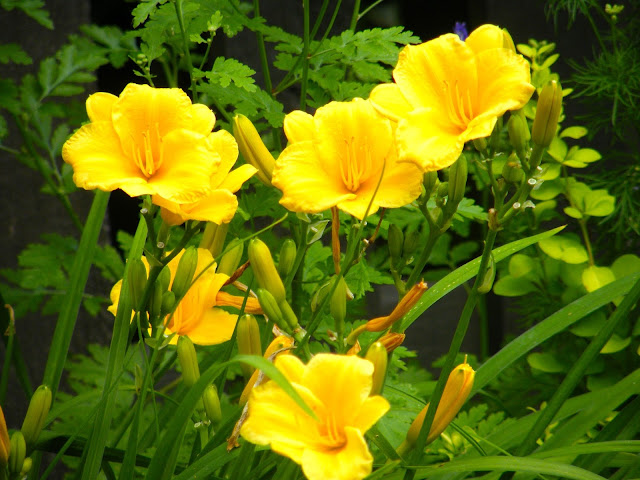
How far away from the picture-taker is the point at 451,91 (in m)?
0.54

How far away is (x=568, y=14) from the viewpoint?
1.76 meters

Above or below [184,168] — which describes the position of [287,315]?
below

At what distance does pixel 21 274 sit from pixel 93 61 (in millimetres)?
435

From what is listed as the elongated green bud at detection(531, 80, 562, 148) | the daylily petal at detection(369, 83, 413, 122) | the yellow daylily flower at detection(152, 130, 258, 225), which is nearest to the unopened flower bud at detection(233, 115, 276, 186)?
the yellow daylily flower at detection(152, 130, 258, 225)

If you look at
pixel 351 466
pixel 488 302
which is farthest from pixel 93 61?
pixel 488 302

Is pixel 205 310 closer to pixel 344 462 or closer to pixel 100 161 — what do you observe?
pixel 100 161

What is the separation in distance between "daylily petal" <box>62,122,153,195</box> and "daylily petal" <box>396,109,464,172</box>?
0.61 ft

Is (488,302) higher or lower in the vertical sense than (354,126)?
lower

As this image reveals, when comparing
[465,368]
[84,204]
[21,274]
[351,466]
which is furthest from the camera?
[84,204]

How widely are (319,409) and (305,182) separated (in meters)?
0.18

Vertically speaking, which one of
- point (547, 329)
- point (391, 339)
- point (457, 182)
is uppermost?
point (457, 182)

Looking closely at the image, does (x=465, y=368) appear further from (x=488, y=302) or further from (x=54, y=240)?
(x=488, y=302)

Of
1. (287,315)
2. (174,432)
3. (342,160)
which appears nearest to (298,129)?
(342,160)

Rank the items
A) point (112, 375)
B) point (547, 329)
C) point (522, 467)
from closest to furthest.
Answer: point (522, 467)
point (112, 375)
point (547, 329)
